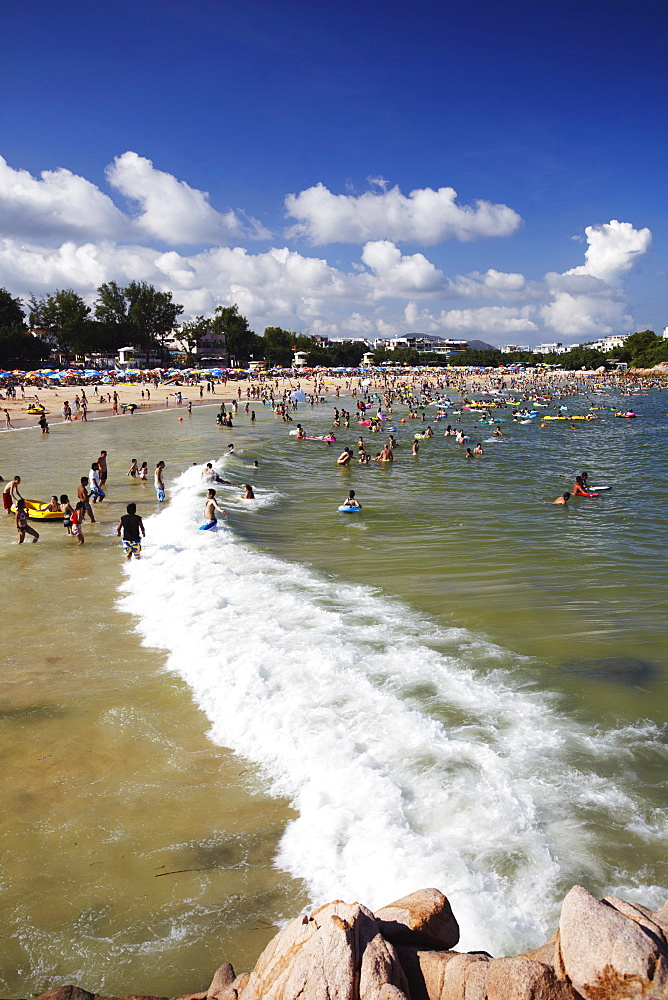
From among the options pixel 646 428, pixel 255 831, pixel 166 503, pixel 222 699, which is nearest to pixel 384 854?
pixel 255 831

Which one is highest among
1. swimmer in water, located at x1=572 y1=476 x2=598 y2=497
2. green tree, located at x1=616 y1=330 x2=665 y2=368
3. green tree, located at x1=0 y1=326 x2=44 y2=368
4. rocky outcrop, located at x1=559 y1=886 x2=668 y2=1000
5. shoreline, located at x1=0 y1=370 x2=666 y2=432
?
green tree, located at x1=616 y1=330 x2=665 y2=368

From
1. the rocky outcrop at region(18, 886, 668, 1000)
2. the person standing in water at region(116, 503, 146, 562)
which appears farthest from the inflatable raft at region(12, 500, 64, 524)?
the rocky outcrop at region(18, 886, 668, 1000)

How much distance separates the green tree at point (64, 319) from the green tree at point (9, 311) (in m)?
8.59

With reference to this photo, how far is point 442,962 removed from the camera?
9.83ft

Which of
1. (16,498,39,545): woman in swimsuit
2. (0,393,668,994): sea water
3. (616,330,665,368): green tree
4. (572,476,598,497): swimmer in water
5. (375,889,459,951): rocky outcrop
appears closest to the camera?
(375,889,459,951): rocky outcrop

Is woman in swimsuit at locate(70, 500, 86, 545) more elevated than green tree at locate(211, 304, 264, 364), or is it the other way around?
green tree at locate(211, 304, 264, 364)

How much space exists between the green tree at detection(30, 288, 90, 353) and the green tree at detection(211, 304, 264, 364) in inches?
1082

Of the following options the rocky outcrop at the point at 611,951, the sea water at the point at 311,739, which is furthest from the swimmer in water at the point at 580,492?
the rocky outcrop at the point at 611,951

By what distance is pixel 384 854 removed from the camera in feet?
16.6

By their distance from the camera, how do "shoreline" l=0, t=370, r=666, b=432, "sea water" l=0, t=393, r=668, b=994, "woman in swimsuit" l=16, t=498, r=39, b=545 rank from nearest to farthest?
1. "sea water" l=0, t=393, r=668, b=994
2. "woman in swimsuit" l=16, t=498, r=39, b=545
3. "shoreline" l=0, t=370, r=666, b=432

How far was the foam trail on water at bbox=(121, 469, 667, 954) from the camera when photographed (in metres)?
4.88

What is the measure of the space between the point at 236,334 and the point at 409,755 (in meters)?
113

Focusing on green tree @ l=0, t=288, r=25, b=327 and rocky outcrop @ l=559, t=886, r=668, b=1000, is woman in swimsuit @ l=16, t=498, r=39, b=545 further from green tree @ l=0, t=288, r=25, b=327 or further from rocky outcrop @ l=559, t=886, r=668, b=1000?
green tree @ l=0, t=288, r=25, b=327

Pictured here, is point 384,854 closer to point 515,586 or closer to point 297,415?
point 515,586
